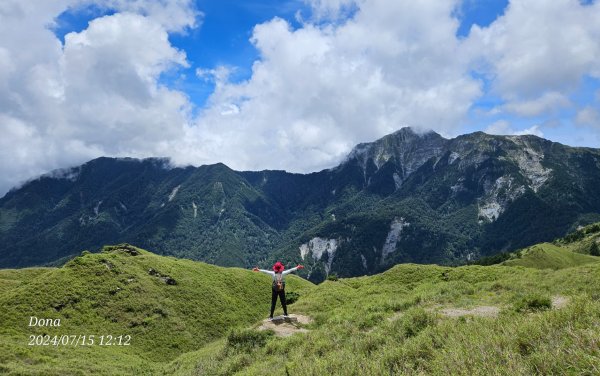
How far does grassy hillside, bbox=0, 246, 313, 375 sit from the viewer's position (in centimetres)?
4683

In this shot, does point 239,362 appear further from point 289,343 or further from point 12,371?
point 12,371

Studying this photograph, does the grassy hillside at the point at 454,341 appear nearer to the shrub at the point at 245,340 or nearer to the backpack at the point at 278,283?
the shrub at the point at 245,340

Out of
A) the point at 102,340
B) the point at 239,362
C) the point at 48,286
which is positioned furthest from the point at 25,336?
the point at 239,362

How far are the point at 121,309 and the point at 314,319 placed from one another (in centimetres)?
5445

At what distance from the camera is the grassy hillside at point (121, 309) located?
46.8 meters

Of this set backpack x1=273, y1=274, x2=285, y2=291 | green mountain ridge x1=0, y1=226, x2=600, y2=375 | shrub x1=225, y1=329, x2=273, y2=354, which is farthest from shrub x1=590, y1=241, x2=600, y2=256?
shrub x1=225, y1=329, x2=273, y2=354

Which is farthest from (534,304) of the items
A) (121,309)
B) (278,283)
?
(121,309)

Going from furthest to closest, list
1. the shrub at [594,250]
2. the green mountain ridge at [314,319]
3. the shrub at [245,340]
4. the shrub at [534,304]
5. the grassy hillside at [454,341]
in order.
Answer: the shrub at [594,250] < the shrub at [245,340] < the shrub at [534,304] < the green mountain ridge at [314,319] < the grassy hillside at [454,341]

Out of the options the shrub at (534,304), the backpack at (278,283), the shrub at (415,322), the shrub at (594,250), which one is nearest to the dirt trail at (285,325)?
the backpack at (278,283)

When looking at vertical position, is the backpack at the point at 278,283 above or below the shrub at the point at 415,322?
above

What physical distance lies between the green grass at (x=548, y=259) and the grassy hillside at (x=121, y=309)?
70.5 metres

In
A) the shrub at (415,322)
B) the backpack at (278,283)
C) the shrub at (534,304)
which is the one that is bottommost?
the shrub at (415,322)

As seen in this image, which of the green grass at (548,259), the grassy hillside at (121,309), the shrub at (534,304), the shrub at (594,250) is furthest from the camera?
the shrub at (594,250)

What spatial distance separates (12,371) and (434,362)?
41539 millimetres
